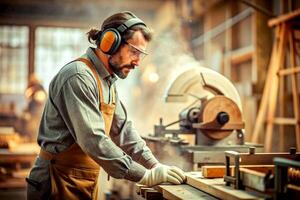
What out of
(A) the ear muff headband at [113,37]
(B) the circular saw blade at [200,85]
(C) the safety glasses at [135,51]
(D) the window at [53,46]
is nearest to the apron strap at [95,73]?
(A) the ear muff headband at [113,37]

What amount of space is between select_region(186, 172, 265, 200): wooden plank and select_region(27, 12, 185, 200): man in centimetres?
11

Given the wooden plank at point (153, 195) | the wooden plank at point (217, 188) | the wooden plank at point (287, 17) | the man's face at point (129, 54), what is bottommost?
the wooden plank at point (153, 195)

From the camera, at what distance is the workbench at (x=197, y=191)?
2.40 metres

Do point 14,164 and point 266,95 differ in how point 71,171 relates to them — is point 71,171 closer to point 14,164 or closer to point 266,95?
point 266,95

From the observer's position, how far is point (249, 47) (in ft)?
25.9

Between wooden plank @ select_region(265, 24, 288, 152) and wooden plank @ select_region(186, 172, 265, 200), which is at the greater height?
wooden plank @ select_region(265, 24, 288, 152)

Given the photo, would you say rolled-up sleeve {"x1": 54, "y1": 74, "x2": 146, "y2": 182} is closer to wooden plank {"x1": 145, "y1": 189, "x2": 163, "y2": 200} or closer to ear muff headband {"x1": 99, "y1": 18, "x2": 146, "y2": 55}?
wooden plank {"x1": 145, "y1": 189, "x2": 163, "y2": 200}

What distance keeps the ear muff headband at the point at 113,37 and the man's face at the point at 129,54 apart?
0.19 ft

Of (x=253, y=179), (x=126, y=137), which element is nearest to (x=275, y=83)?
(x=126, y=137)

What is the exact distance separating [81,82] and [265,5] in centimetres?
495

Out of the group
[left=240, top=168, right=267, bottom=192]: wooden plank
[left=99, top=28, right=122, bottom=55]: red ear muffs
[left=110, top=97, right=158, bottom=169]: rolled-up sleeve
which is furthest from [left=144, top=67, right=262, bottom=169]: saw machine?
[left=240, top=168, right=267, bottom=192]: wooden plank

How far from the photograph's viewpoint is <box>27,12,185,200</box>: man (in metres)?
2.92

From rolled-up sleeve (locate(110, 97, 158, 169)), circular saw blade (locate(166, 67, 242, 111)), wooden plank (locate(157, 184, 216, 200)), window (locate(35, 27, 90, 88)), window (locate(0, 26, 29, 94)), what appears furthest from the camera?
window (locate(35, 27, 90, 88))

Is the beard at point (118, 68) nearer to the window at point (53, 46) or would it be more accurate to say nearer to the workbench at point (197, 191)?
the workbench at point (197, 191)
